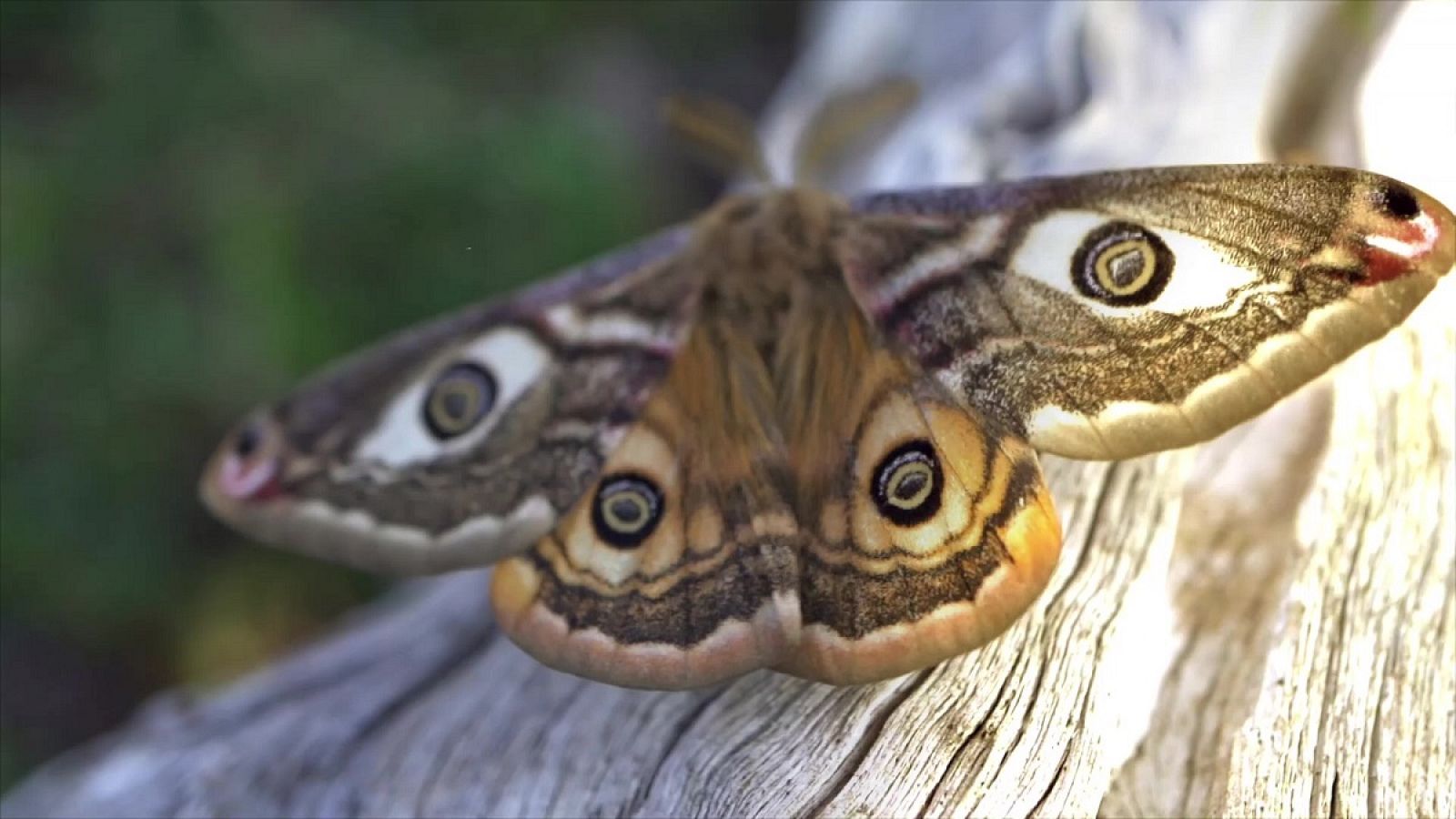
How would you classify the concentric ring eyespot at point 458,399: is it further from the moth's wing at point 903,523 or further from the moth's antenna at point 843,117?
the moth's antenna at point 843,117

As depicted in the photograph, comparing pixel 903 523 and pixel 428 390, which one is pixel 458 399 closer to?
pixel 428 390

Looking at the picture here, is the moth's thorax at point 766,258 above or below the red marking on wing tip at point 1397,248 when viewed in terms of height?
above

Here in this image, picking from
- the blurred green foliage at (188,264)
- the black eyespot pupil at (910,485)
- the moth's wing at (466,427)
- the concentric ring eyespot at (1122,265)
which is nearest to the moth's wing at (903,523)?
the black eyespot pupil at (910,485)

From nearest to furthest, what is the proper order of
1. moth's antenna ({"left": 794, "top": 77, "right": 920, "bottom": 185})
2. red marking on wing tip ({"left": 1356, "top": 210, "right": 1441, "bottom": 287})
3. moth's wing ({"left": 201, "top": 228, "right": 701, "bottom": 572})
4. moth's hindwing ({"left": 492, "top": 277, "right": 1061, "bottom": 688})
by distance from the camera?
red marking on wing tip ({"left": 1356, "top": 210, "right": 1441, "bottom": 287}) → moth's hindwing ({"left": 492, "top": 277, "right": 1061, "bottom": 688}) → moth's wing ({"left": 201, "top": 228, "right": 701, "bottom": 572}) → moth's antenna ({"left": 794, "top": 77, "right": 920, "bottom": 185})

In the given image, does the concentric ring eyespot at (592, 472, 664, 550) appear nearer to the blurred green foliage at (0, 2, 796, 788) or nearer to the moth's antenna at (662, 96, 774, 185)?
the moth's antenna at (662, 96, 774, 185)

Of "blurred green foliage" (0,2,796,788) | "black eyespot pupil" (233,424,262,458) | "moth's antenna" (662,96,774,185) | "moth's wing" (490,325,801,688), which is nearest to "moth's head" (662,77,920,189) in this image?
"moth's antenna" (662,96,774,185)

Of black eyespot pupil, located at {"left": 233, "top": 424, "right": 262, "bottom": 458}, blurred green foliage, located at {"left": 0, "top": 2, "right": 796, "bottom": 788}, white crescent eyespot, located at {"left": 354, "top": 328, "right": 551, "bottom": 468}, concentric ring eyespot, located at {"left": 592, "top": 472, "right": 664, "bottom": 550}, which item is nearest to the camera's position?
concentric ring eyespot, located at {"left": 592, "top": 472, "right": 664, "bottom": 550}

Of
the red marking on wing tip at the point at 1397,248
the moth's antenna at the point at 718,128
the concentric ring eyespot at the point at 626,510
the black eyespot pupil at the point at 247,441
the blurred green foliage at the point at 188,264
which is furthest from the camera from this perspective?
the blurred green foliage at the point at 188,264
